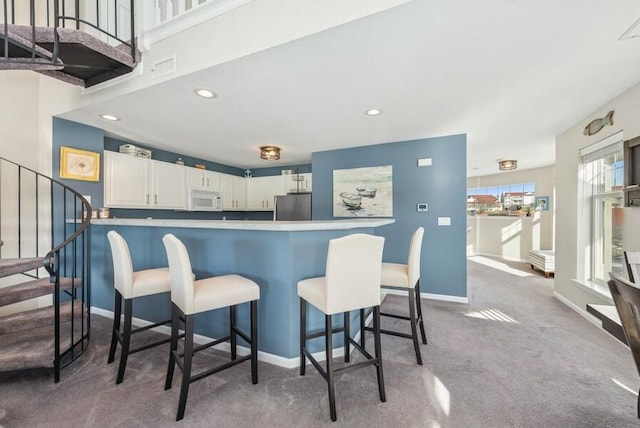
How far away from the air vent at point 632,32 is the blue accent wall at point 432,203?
6.28ft

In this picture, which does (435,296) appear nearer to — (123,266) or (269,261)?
(269,261)

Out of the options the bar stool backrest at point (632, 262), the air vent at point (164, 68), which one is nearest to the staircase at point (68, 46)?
the air vent at point (164, 68)

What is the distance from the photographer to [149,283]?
195 centimetres

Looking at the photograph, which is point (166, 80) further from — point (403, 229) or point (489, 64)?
point (403, 229)

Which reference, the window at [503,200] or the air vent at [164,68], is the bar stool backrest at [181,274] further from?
the window at [503,200]

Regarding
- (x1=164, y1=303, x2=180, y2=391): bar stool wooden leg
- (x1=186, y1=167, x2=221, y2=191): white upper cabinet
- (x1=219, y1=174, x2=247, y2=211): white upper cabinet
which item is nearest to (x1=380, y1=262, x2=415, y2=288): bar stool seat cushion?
(x1=164, y1=303, x2=180, y2=391): bar stool wooden leg

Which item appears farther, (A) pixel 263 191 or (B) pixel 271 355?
(A) pixel 263 191

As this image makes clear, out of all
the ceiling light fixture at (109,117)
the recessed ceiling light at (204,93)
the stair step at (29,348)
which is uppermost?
the ceiling light fixture at (109,117)

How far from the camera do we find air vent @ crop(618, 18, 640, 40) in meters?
1.49

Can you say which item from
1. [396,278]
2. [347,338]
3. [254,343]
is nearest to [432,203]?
[396,278]

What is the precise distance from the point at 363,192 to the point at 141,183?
11.0 feet

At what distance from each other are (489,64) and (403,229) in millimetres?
2441

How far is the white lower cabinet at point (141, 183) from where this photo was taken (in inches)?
133

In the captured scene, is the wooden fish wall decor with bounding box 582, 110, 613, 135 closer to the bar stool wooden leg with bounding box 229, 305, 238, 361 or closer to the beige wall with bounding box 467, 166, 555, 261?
the beige wall with bounding box 467, 166, 555, 261
